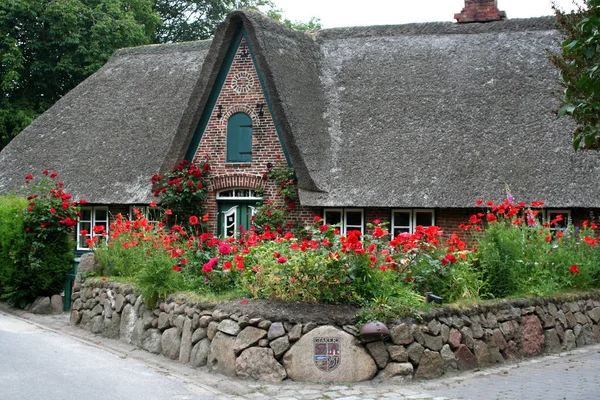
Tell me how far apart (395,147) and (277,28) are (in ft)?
14.1

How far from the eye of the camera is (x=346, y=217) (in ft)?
58.4

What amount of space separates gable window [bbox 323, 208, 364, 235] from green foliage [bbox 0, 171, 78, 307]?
556cm

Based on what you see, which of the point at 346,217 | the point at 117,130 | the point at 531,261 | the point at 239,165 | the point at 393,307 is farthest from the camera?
the point at 117,130

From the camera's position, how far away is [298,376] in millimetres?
9258

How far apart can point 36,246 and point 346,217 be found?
6691 millimetres

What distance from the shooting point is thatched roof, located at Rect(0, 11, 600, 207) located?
16750mm

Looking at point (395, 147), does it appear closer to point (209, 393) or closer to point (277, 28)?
point (277, 28)

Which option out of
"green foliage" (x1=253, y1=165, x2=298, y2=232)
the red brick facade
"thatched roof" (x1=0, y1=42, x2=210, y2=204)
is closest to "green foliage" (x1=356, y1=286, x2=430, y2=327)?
"green foliage" (x1=253, y1=165, x2=298, y2=232)

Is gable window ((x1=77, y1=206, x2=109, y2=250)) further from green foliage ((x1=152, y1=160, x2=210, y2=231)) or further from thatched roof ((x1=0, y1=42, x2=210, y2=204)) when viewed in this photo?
green foliage ((x1=152, y1=160, x2=210, y2=231))

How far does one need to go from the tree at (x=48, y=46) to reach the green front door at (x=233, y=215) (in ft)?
44.0

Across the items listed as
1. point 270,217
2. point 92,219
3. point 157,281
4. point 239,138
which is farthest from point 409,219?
point 92,219

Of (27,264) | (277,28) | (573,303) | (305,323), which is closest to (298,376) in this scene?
(305,323)

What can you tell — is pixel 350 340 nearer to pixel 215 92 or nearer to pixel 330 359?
pixel 330 359

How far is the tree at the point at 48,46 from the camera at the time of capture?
94.3 feet
